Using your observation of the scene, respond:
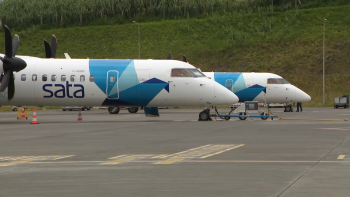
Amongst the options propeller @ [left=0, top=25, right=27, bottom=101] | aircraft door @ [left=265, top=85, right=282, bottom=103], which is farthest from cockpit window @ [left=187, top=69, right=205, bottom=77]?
aircraft door @ [left=265, top=85, right=282, bottom=103]

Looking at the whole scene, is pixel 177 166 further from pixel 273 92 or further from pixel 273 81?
pixel 273 81

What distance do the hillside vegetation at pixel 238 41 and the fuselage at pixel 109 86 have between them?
52338mm

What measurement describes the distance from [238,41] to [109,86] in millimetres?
69802

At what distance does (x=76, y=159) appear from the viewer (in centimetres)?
1390

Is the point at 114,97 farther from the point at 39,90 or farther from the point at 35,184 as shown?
the point at 35,184

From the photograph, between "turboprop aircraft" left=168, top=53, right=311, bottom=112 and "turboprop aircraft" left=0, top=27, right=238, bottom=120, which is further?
"turboprop aircraft" left=168, top=53, right=311, bottom=112

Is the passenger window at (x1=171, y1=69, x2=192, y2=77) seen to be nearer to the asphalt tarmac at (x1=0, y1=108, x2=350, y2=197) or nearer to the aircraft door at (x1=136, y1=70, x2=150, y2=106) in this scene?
the aircraft door at (x1=136, y1=70, x2=150, y2=106)

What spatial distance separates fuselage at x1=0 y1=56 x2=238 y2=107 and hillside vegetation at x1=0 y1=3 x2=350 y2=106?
5234cm

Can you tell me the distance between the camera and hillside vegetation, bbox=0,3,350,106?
89.4 m

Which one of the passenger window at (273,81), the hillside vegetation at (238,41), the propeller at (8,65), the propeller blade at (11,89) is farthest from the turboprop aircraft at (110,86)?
the hillside vegetation at (238,41)

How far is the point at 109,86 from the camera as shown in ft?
107

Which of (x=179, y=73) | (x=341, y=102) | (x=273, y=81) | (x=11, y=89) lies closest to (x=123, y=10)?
(x=341, y=102)

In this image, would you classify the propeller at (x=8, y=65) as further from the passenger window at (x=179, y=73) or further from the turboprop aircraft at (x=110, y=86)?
the passenger window at (x=179, y=73)

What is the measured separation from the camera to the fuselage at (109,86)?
32375mm
